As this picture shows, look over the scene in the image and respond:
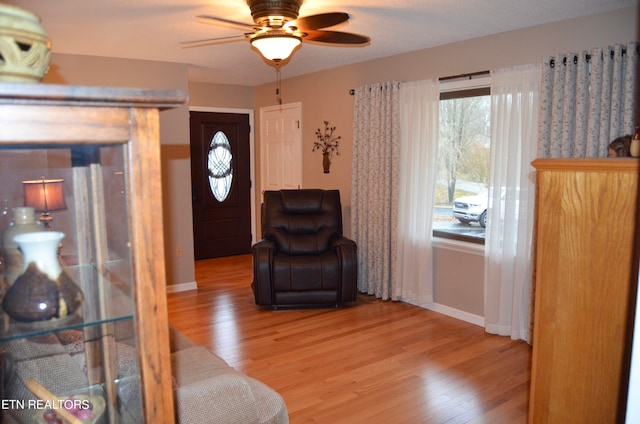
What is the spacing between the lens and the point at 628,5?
124 inches

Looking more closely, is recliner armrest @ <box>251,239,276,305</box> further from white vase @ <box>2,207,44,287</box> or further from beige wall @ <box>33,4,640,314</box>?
white vase @ <box>2,207,44,287</box>

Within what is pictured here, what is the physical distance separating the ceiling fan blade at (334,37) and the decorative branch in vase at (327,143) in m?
2.49

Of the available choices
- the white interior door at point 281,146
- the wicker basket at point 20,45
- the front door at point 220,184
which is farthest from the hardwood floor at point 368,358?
the wicker basket at point 20,45

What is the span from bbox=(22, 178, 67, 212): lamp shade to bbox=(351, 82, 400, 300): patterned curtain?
4.12m

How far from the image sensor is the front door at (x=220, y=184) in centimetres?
672

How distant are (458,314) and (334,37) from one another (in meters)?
2.76

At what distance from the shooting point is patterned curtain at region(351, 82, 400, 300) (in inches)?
190

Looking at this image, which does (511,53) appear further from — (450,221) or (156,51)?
(156,51)

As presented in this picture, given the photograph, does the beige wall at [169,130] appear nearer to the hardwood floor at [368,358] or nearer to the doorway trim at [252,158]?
the hardwood floor at [368,358]

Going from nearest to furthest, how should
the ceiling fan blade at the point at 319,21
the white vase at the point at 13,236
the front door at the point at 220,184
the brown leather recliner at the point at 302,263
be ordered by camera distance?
the white vase at the point at 13,236 < the ceiling fan blade at the point at 319,21 < the brown leather recliner at the point at 302,263 < the front door at the point at 220,184

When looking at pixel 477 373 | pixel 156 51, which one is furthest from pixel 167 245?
pixel 477 373

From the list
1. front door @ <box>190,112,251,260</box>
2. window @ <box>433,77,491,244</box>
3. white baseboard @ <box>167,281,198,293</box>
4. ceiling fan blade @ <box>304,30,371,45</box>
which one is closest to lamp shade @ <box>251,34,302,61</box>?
ceiling fan blade @ <box>304,30,371,45</box>

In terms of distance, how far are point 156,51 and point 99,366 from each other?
4.09 meters

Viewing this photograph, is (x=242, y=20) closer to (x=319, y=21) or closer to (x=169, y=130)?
(x=319, y=21)
